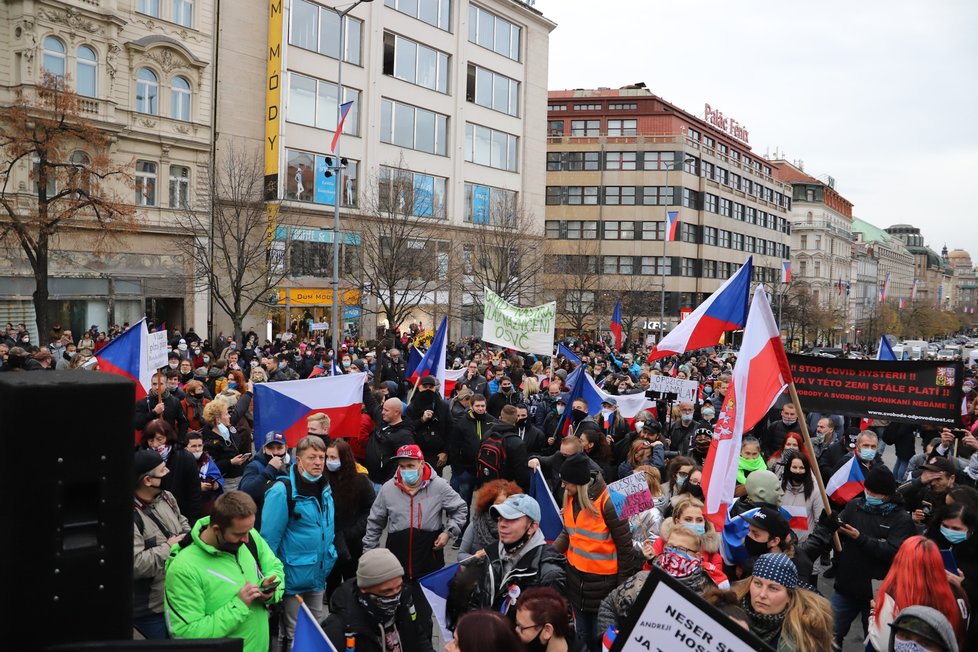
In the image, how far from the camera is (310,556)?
5.64 m

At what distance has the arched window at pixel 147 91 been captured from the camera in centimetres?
3325

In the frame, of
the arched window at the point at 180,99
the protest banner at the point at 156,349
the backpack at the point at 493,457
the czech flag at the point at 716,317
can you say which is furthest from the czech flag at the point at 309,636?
the arched window at the point at 180,99

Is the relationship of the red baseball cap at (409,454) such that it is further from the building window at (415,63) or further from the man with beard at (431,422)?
the building window at (415,63)

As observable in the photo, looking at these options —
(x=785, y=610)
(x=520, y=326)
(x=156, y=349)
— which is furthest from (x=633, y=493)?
(x=520, y=326)

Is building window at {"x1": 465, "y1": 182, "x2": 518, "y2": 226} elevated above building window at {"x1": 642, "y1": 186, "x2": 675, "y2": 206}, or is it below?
below

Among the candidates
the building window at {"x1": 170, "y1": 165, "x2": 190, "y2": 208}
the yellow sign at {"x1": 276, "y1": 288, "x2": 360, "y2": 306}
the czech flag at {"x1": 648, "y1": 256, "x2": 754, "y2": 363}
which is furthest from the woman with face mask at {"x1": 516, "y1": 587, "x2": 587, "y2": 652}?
the building window at {"x1": 170, "y1": 165, "x2": 190, "y2": 208}

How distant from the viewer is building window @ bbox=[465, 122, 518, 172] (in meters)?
47.3

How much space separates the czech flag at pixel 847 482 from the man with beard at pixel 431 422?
4252 millimetres

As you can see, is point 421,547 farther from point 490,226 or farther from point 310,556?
point 490,226

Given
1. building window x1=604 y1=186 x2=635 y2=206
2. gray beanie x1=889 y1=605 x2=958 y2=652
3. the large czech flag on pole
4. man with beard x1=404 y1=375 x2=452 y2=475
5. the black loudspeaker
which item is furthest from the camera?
building window x1=604 y1=186 x2=635 y2=206

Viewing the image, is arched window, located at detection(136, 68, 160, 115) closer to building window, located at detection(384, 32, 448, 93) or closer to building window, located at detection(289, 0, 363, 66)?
building window, located at detection(289, 0, 363, 66)

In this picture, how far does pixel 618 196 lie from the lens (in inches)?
2603

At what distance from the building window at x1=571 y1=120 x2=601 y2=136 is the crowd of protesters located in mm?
61384

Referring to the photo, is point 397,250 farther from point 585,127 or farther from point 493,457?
point 585,127
